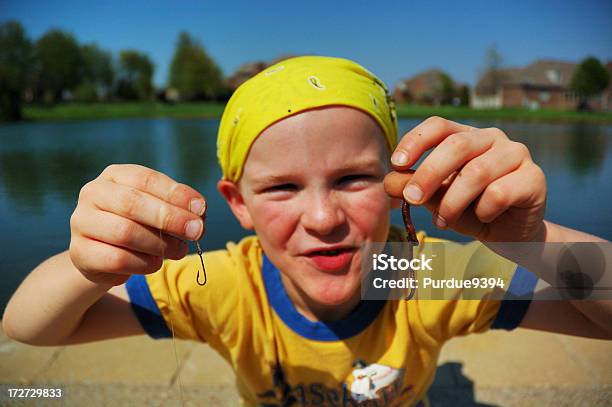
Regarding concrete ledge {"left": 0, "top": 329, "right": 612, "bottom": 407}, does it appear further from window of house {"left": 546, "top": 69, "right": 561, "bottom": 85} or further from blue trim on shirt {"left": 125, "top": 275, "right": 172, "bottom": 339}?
window of house {"left": 546, "top": 69, "right": 561, "bottom": 85}

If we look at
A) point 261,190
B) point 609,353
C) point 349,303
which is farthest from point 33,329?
point 609,353

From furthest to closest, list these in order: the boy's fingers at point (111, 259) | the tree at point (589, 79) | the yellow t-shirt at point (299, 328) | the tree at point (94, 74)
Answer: the tree at point (94, 74) < the tree at point (589, 79) < the yellow t-shirt at point (299, 328) < the boy's fingers at point (111, 259)

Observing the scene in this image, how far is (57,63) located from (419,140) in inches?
59.7

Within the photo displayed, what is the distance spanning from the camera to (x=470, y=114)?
1.56m

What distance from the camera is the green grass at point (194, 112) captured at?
1.55 m

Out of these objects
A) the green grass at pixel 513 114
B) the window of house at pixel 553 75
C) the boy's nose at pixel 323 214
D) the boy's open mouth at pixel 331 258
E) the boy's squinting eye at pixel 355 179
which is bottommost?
the boy's open mouth at pixel 331 258

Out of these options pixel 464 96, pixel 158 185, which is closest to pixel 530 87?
pixel 464 96

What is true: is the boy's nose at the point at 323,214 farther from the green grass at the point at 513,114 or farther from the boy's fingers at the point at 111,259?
the green grass at the point at 513,114

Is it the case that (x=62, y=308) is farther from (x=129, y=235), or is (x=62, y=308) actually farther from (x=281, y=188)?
(x=281, y=188)

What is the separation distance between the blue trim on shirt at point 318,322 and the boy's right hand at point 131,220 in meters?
0.55

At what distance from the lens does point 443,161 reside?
0.68m

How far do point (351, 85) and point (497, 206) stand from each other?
18.4 inches

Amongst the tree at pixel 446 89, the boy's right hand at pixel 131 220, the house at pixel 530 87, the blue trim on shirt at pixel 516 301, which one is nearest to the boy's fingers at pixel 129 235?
the boy's right hand at pixel 131 220

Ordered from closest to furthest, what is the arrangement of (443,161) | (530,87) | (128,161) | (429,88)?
(443,161) < (128,161) < (429,88) < (530,87)
